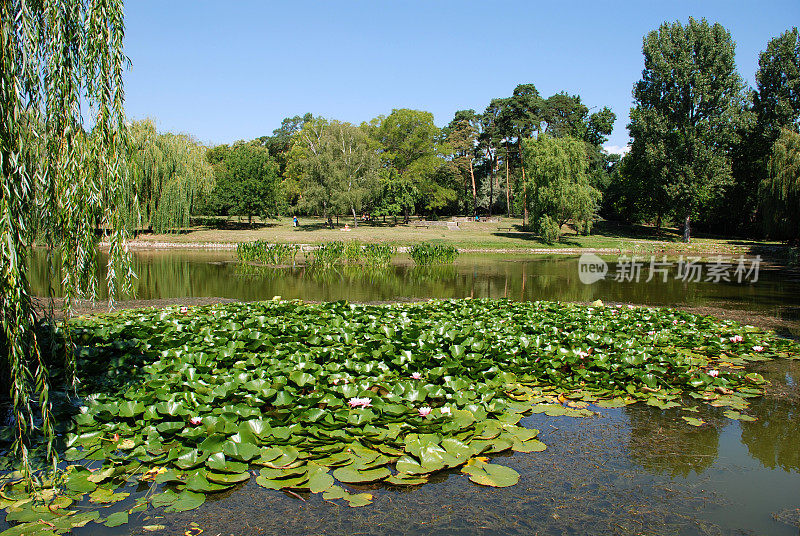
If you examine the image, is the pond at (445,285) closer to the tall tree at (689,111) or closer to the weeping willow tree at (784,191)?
the weeping willow tree at (784,191)

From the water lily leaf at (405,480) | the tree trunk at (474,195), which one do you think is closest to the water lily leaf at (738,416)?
the water lily leaf at (405,480)

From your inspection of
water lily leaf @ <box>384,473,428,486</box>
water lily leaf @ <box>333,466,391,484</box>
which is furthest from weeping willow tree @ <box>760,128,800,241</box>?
water lily leaf @ <box>333,466,391,484</box>

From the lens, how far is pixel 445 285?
15.9 metres

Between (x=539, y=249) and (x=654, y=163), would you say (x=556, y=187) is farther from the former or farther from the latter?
(x=654, y=163)

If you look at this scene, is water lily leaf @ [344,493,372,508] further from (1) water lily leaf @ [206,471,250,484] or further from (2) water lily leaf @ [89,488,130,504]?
(2) water lily leaf @ [89,488,130,504]

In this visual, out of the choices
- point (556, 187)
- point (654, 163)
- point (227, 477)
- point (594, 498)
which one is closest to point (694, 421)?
point (594, 498)

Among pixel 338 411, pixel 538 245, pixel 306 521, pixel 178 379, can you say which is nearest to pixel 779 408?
pixel 338 411

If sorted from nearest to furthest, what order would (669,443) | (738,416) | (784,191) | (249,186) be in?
1. (669,443)
2. (738,416)
3. (784,191)
4. (249,186)

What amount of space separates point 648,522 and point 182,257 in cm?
2416

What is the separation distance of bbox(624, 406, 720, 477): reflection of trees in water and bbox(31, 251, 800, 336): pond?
5.88 meters

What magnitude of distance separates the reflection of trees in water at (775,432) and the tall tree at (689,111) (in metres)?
34.6

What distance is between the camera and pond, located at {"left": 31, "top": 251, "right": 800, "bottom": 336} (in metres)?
13.1

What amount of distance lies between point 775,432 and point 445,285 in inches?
443

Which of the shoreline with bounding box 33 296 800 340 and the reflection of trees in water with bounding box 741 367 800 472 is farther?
the shoreline with bounding box 33 296 800 340
